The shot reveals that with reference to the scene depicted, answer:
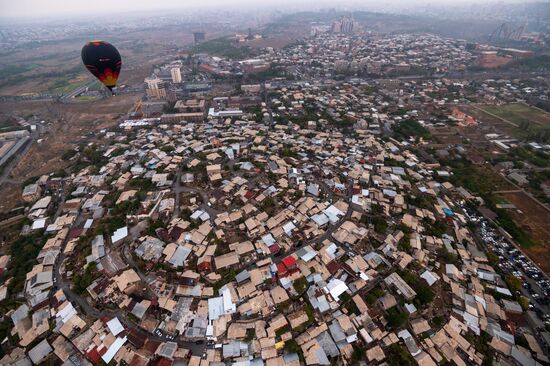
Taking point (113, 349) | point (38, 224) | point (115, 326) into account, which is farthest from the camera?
point (38, 224)

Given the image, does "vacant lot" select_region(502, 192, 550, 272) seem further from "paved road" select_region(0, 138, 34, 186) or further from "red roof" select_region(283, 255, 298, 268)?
"paved road" select_region(0, 138, 34, 186)

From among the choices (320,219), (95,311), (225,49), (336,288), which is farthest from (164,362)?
(225,49)

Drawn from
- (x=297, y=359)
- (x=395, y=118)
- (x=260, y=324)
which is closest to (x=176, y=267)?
(x=260, y=324)

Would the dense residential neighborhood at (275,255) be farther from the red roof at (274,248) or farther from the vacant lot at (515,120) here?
the vacant lot at (515,120)

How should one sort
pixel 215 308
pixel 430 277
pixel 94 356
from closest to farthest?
pixel 94 356 → pixel 215 308 → pixel 430 277

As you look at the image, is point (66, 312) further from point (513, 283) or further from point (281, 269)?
point (513, 283)

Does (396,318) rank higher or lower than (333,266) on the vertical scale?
lower
